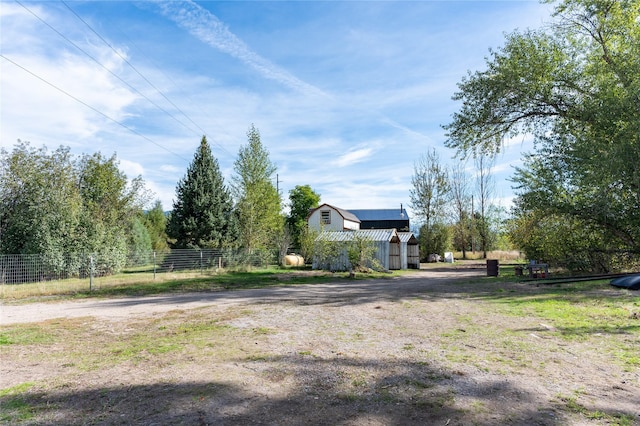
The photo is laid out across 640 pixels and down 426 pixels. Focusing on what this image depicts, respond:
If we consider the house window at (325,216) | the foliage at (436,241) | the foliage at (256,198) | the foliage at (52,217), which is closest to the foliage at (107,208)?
the foliage at (52,217)

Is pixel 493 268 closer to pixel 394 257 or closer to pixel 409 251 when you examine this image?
pixel 394 257

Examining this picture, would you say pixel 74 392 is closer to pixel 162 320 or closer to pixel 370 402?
pixel 370 402

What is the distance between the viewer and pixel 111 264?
21344 mm

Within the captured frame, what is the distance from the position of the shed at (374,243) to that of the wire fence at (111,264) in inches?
200

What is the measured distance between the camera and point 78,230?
20031mm

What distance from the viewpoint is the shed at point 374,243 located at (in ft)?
75.6

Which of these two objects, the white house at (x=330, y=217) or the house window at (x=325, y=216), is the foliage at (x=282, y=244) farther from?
the house window at (x=325, y=216)

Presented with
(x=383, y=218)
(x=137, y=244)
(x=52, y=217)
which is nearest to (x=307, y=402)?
(x=52, y=217)

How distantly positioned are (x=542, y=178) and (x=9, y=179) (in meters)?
26.6

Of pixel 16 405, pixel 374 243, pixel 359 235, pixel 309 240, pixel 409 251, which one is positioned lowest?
pixel 16 405

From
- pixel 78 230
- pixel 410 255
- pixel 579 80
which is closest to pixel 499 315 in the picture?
pixel 579 80

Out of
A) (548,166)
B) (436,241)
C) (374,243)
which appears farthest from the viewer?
(436,241)

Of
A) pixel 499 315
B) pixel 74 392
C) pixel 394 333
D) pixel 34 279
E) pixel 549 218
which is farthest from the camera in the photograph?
pixel 549 218

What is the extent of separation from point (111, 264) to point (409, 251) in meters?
21.7
